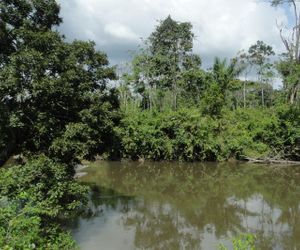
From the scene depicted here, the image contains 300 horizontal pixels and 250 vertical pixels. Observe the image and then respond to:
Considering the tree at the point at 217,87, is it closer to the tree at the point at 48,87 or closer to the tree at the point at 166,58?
the tree at the point at 166,58

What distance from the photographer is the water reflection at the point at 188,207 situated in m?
10.5

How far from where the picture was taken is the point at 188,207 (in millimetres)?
13961

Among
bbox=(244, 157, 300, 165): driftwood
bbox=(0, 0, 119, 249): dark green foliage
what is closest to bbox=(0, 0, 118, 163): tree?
bbox=(0, 0, 119, 249): dark green foliage

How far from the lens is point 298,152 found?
24.3 m

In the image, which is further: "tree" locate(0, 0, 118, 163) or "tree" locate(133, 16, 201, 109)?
"tree" locate(133, 16, 201, 109)

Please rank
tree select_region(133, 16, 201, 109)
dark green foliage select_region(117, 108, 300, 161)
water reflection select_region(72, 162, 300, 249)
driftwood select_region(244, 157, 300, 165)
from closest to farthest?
1. water reflection select_region(72, 162, 300, 249)
2. driftwood select_region(244, 157, 300, 165)
3. dark green foliage select_region(117, 108, 300, 161)
4. tree select_region(133, 16, 201, 109)

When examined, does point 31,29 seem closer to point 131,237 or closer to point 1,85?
point 1,85

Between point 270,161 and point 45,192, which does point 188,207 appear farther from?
point 270,161

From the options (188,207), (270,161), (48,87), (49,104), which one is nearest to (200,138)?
(270,161)

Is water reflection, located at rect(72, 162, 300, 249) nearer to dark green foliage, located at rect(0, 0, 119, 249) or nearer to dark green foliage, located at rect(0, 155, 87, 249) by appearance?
dark green foliage, located at rect(0, 155, 87, 249)

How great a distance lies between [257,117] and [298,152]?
321 cm

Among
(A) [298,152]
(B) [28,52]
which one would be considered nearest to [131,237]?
(B) [28,52]

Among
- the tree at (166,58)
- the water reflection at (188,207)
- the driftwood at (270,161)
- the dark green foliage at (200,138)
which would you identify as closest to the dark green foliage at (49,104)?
the water reflection at (188,207)

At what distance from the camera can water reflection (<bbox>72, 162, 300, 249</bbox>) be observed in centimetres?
1045
